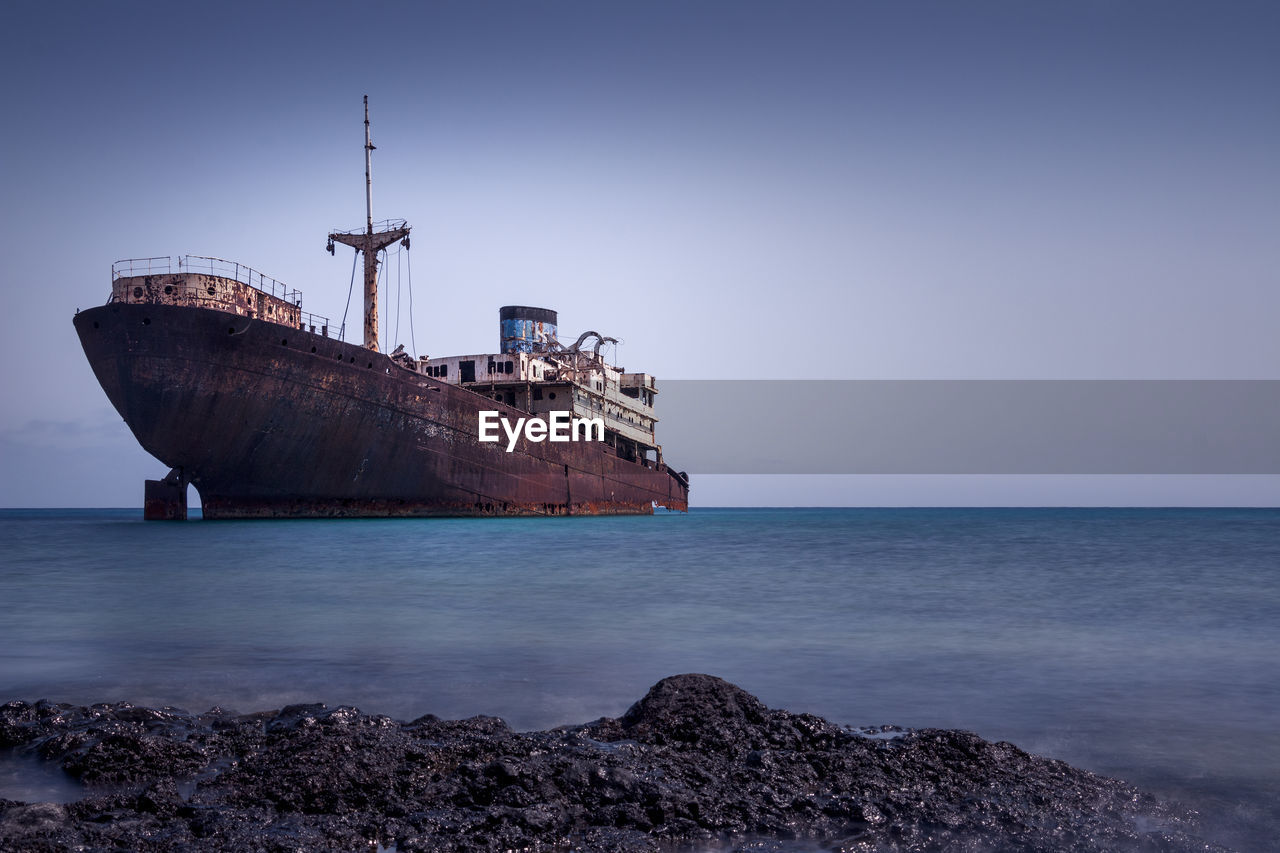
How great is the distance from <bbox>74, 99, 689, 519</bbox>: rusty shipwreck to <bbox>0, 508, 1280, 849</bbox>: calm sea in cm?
682

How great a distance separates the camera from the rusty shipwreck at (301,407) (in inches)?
913

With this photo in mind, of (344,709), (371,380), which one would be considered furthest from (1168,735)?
(371,380)

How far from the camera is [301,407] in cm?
2452

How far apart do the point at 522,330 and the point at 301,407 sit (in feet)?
50.4

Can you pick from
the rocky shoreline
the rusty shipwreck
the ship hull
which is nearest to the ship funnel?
the rusty shipwreck

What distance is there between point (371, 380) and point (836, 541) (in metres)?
16.5

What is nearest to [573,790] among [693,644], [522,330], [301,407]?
[693,644]

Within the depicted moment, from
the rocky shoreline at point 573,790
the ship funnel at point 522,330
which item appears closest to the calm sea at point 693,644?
the rocky shoreline at point 573,790

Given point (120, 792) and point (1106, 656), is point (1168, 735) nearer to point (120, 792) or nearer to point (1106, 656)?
point (1106, 656)

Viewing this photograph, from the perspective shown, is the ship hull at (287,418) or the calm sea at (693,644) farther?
the ship hull at (287,418)

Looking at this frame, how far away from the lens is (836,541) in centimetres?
2898

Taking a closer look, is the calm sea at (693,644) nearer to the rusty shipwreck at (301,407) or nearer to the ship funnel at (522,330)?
the rusty shipwreck at (301,407)

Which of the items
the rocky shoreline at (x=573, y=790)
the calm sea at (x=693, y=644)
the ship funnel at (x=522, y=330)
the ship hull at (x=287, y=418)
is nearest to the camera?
the rocky shoreline at (x=573, y=790)

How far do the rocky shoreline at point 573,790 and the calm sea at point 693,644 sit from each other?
19.0 inches
